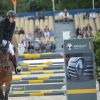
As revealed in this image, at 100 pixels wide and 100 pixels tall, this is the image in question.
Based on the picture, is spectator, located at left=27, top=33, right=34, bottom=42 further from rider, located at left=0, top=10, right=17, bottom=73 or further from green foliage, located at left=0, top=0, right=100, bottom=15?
rider, located at left=0, top=10, right=17, bottom=73

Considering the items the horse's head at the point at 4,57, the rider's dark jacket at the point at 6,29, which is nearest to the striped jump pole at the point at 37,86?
the rider's dark jacket at the point at 6,29

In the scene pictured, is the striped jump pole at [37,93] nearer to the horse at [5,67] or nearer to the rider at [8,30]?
the horse at [5,67]

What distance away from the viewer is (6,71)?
11219 millimetres

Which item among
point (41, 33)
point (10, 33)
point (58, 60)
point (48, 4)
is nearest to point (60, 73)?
point (58, 60)

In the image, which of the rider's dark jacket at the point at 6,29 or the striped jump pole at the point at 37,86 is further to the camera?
the striped jump pole at the point at 37,86

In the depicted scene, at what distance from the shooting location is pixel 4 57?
1086 centimetres

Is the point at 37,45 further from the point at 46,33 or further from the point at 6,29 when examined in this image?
the point at 6,29

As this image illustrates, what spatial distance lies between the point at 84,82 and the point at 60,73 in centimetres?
359

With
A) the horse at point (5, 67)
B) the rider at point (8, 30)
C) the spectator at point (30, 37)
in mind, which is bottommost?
the horse at point (5, 67)

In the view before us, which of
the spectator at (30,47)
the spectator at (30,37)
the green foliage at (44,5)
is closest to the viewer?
the spectator at (30,47)

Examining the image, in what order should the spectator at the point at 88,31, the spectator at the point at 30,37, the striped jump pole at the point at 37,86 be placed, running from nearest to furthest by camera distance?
the striped jump pole at the point at 37,86, the spectator at the point at 88,31, the spectator at the point at 30,37

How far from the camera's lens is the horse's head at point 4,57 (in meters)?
10.8

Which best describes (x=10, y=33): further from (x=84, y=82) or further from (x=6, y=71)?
(x=84, y=82)

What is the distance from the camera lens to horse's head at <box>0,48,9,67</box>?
10828 millimetres
